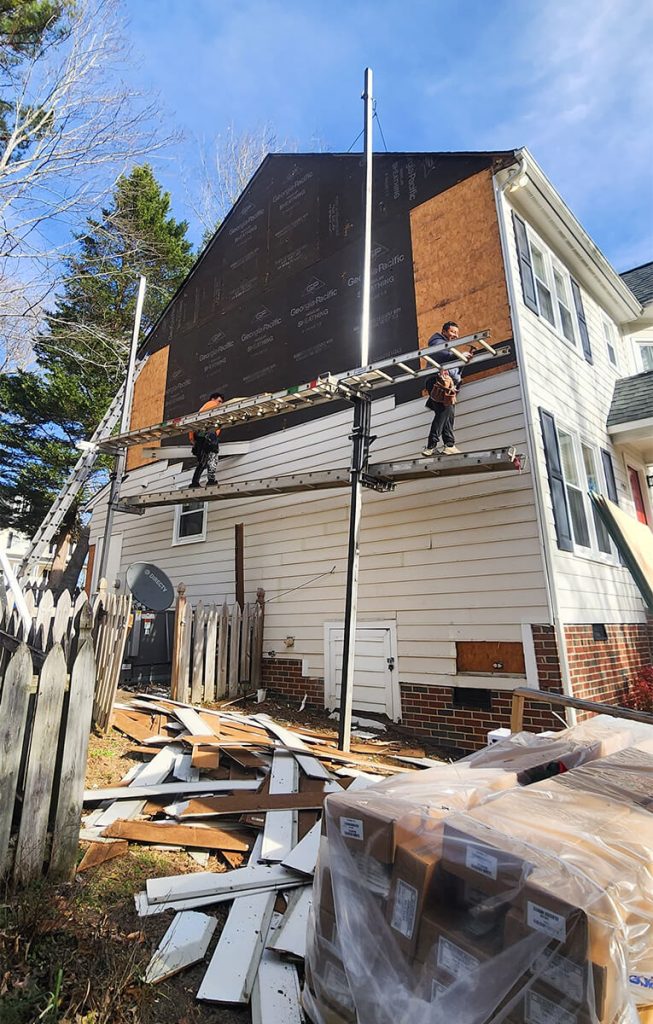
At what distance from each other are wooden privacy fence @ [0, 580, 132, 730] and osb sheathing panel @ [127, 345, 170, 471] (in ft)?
25.1

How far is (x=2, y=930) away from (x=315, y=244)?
11.4m

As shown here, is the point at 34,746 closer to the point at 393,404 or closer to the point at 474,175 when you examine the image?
the point at 393,404

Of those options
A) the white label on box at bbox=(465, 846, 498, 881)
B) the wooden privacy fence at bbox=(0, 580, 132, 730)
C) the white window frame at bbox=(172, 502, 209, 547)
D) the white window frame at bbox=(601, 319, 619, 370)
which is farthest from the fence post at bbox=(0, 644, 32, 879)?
the white window frame at bbox=(601, 319, 619, 370)

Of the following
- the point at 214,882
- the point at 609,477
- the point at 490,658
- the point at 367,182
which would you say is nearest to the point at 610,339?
the point at 609,477

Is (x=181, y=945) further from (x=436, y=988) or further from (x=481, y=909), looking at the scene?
(x=481, y=909)

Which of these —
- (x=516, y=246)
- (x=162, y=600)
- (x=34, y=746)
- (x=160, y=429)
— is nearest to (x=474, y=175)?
(x=516, y=246)

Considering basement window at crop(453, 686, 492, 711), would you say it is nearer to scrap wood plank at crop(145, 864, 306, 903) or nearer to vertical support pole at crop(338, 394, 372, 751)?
vertical support pole at crop(338, 394, 372, 751)

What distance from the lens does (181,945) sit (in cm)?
251

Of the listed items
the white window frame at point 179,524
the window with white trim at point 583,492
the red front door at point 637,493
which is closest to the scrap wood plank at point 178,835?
the window with white trim at point 583,492

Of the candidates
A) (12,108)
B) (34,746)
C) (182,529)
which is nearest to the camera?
(34,746)

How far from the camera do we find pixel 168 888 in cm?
295

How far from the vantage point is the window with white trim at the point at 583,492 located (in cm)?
797

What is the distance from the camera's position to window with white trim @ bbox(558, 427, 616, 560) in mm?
7973

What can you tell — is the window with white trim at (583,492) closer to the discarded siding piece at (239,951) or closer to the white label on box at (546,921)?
the discarded siding piece at (239,951)
